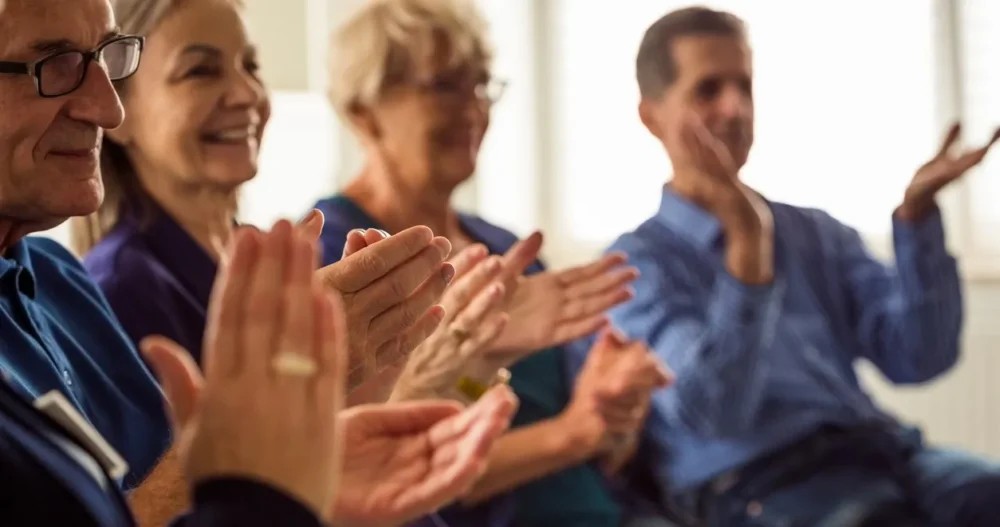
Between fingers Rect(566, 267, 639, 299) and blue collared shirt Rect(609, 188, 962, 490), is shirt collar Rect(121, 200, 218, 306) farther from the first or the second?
blue collared shirt Rect(609, 188, 962, 490)

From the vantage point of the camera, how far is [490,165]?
1.90m

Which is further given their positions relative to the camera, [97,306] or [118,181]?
[118,181]

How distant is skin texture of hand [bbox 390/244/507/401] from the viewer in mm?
844

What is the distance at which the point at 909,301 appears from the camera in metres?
1.20

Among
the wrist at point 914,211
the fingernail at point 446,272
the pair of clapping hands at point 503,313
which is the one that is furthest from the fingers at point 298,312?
the wrist at point 914,211

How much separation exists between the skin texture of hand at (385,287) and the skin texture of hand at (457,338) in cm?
21

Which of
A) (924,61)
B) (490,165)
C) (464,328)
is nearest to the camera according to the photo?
(464,328)

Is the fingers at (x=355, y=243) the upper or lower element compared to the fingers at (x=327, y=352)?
lower

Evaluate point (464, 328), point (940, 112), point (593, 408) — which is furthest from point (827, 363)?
point (940, 112)

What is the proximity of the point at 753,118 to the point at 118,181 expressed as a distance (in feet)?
2.31

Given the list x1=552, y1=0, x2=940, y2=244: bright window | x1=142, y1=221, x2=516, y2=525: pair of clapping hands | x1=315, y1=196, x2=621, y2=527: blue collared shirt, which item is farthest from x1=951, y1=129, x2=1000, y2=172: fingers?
x1=142, y1=221, x2=516, y2=525: pair of clapping hands

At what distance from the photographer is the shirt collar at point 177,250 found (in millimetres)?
867

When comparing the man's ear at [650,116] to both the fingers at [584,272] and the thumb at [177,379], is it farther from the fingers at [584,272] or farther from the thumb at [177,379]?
the thumb at [177,379]

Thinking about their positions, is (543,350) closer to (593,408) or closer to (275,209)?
(593,408)
